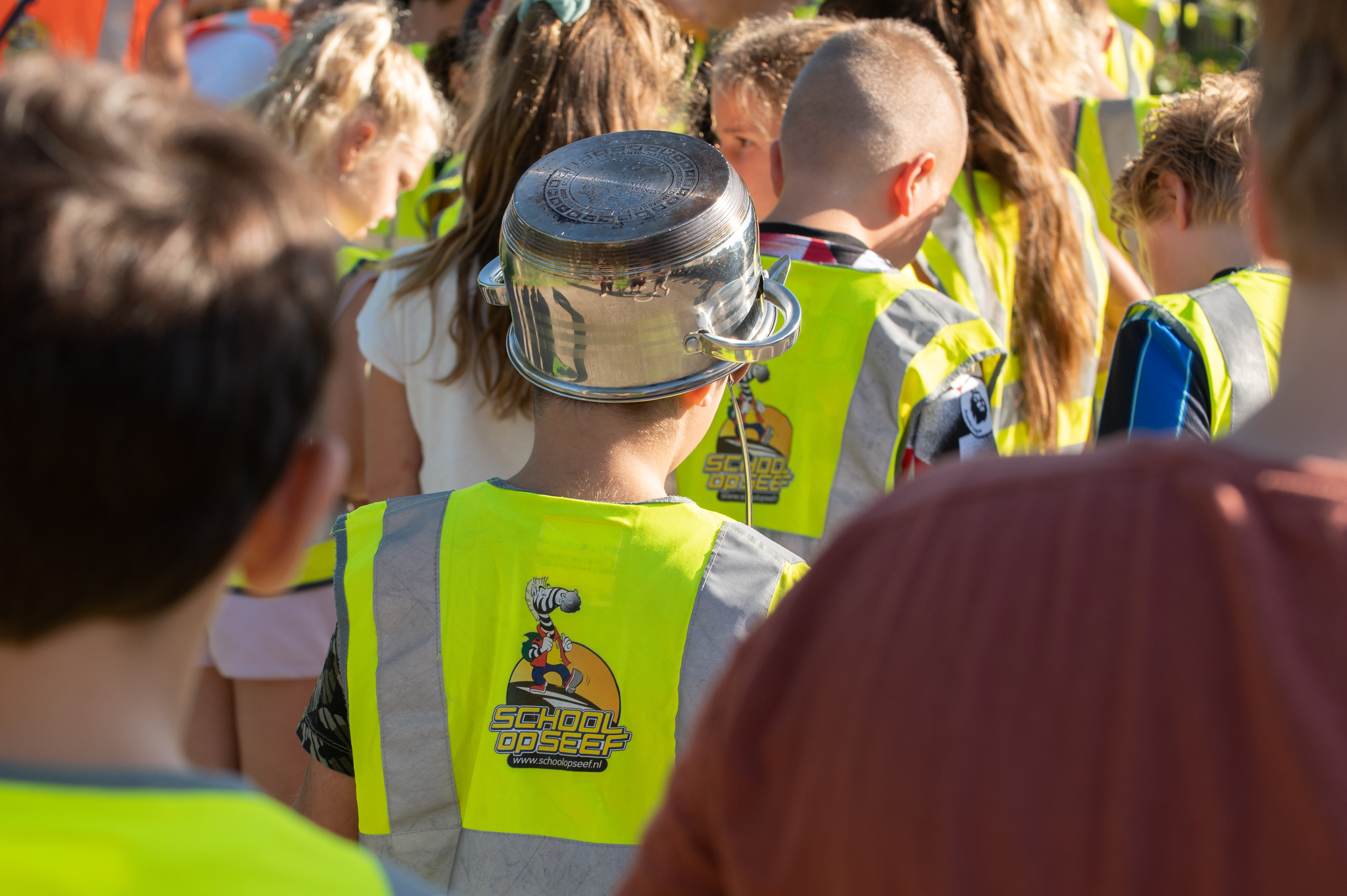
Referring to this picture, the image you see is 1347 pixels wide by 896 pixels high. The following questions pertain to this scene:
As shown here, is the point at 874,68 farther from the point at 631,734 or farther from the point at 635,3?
the point at 631,734

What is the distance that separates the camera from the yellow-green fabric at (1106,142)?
411 cm

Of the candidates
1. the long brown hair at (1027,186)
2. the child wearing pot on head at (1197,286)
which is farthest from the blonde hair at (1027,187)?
the child wearing pot on head at (1197,286)

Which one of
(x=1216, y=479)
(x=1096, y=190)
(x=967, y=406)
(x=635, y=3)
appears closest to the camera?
(x=1216, y=479)

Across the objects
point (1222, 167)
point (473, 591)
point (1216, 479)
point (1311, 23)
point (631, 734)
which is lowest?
point (631, 734)

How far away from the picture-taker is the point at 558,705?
1.65m

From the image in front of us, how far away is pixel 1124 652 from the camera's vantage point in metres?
0.77

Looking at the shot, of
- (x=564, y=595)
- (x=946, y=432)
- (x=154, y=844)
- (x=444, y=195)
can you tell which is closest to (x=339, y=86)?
(x=444, y=195)

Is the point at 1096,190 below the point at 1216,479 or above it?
below

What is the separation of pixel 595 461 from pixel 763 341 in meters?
0.31

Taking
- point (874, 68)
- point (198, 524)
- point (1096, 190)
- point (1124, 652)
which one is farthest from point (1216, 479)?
point (1096, 190)

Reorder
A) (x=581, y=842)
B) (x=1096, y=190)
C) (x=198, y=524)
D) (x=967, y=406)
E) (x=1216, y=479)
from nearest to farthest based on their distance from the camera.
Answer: (x=1216, y=479), (x=198, y=524), (x=581, y=842), (x=967, y=406), (x=1096, y=190)

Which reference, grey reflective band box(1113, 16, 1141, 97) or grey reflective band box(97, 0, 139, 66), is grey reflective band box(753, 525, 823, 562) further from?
grey reflective band box(1113, 16, 1141, 97)

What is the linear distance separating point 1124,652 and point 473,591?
43.3 inches

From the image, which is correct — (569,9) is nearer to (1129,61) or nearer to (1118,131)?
(1118,131)
